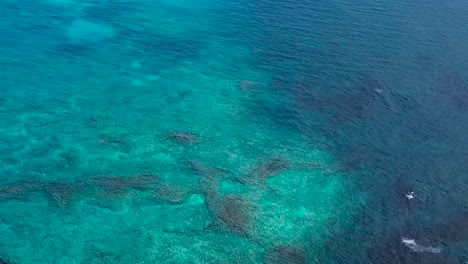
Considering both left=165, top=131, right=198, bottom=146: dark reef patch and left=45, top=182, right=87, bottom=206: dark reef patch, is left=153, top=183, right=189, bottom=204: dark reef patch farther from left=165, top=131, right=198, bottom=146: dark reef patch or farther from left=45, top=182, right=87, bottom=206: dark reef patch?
left=45, top=182, right=87, bottom=206: dark reef patch

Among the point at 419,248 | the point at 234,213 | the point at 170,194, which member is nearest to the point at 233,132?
the point at 170,194

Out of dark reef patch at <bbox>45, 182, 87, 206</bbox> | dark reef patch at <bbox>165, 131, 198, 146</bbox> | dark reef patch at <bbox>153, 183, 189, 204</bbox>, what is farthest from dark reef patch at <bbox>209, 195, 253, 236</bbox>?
dark reef patch at <bbox>45, 182, 87, 206</bbox>

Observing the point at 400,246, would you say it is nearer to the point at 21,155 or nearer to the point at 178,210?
the point at 178,210

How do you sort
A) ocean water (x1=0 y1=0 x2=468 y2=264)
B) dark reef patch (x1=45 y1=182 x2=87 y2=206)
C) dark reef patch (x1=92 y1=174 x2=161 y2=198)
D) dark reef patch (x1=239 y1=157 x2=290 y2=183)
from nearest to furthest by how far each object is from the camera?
ocean water (x1=0 y1=0 x2=468 y2=264), dark reef patch (x1=45 y1=182 x2=87 y2=206), dark reef patch (x1=92 y1=174 x2=161 y2=198), dark reef patch (x1=239 y1=157 x2=290 y2=183)

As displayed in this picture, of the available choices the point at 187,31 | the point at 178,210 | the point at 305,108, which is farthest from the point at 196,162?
the point at 187,31

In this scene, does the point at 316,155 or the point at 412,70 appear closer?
the point at 316,155

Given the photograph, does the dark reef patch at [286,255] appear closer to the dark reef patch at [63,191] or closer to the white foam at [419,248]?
the white foam at [419,248]

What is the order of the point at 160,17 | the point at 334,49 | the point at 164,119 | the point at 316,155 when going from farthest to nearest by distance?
1. the point at 160,17
2. the point at 334,49
3. the point at 164,119
4. the point at 316,155

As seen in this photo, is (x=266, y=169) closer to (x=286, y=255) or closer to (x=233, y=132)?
(x=233, y=132)

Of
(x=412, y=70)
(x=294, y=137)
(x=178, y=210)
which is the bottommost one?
(x=178, y=210)
